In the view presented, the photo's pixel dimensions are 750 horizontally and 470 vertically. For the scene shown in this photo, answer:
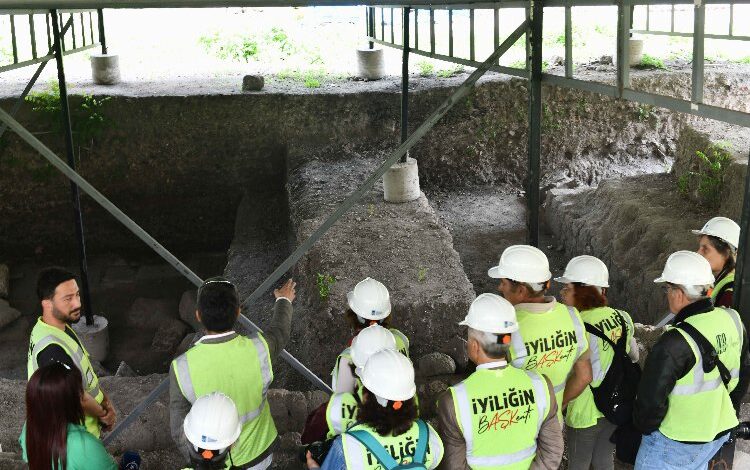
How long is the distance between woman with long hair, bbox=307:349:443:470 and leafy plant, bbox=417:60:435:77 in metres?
9.88

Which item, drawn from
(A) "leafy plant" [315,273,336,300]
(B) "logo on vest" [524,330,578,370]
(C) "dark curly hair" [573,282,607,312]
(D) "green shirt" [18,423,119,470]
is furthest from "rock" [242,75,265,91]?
(D) "green shirt" [18,423,119,470]

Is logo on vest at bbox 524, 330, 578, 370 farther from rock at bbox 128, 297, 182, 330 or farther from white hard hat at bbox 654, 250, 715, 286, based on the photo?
rock at bbox 128, 297, 182, 330

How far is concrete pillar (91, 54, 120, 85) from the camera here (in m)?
11.7

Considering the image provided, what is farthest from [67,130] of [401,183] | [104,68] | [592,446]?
[592,446]

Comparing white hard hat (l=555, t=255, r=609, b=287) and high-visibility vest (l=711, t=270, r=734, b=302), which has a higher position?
white hard hat (l=555, t=255, r=609, b=287)

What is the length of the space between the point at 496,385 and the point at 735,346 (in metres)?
1.18

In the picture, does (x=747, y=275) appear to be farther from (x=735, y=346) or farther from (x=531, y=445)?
(x=531, y=445)

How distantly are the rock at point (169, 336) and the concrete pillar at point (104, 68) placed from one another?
4192mm

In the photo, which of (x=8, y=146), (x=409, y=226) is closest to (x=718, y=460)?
(x=409, y=226)

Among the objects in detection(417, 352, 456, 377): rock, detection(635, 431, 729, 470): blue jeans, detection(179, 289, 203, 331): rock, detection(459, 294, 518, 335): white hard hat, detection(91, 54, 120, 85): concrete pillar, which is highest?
detection(91, 54, 120, 85): concrete pillar

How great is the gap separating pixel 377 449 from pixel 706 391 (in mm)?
1534

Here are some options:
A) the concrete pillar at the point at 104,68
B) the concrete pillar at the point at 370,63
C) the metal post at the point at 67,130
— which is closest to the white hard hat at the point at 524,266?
the metal post at the point at 67,130

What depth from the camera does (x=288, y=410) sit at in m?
5.16

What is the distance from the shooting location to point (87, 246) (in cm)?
1168
